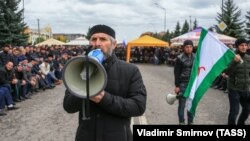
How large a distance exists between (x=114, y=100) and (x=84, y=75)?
0.36m

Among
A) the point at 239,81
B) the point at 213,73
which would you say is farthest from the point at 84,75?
the point at 239,81

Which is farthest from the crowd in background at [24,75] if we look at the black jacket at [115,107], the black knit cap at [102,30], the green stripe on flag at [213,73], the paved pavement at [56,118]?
the black jacket at [115,107]

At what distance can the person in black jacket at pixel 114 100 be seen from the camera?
10.6 ft

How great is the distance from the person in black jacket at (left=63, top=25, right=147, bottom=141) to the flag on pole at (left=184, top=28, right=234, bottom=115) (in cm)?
247

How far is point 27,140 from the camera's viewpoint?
795cm

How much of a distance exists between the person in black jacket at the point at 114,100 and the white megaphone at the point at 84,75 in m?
0.29

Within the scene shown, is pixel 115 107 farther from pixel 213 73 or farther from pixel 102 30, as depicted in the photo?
pixel 213 73

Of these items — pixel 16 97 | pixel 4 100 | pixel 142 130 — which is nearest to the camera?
pixel 142 130

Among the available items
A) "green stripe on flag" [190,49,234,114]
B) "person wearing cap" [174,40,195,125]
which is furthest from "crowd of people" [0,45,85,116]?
"green stripe on flag" [190,49,234,114]

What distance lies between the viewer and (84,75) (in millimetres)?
2945

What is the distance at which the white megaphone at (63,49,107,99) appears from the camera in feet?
9.36

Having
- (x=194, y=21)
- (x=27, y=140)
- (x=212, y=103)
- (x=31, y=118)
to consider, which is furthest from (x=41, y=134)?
(x=194, y=21)

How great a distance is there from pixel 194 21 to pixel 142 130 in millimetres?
91587

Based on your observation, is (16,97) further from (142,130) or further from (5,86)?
(142,130)
